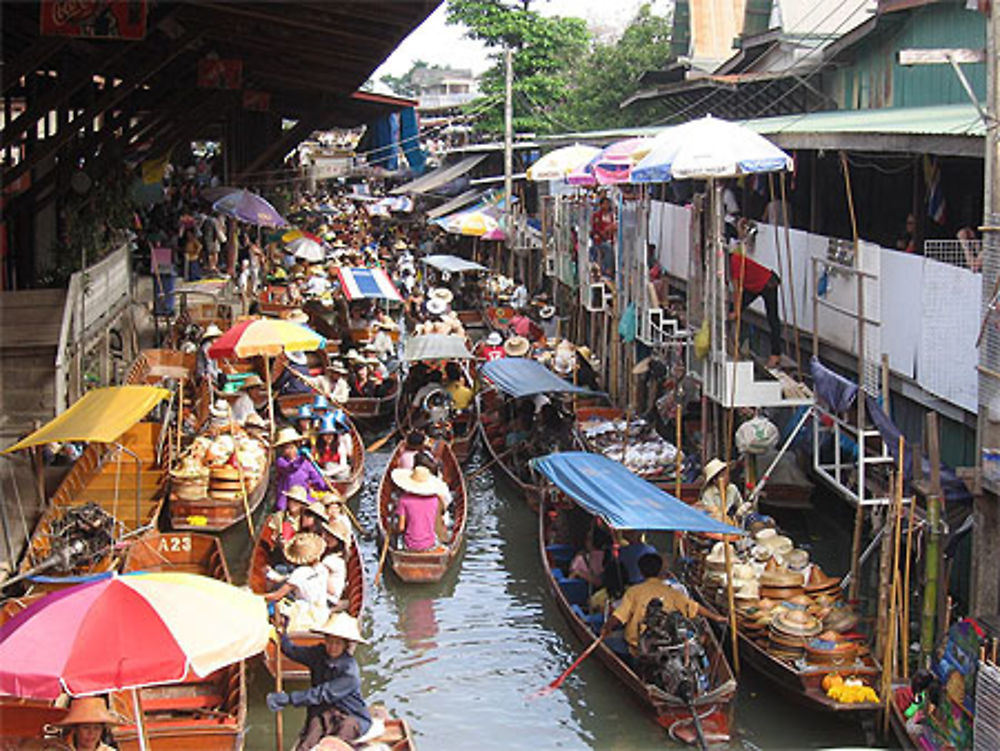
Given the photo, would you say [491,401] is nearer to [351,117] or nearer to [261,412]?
[261,412]

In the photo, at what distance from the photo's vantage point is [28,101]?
715 inches

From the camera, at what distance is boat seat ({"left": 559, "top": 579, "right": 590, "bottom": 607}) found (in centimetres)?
1274

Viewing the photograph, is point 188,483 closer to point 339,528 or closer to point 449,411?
point 339,528

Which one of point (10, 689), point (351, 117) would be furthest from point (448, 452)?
point (351, 117)

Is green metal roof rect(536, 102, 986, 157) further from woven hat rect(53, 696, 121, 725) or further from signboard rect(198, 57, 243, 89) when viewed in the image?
signboard rect(198, 57, 243, 89)

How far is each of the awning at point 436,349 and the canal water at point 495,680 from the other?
3.86m

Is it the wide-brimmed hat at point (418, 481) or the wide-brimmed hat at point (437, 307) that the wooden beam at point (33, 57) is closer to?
the wide-brimmed hat at point (418, 481)

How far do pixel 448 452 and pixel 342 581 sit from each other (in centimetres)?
521

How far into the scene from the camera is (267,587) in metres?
11.4

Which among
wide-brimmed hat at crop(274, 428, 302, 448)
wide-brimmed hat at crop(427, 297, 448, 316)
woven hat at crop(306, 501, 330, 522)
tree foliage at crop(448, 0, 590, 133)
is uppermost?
tree foliage at crop(448, 0, 590, 133)

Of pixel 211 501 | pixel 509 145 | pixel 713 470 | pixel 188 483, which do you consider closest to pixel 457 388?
pixel 211 501

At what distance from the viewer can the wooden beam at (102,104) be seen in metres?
15.4

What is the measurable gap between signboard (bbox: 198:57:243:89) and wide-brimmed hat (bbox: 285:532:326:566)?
1008cm

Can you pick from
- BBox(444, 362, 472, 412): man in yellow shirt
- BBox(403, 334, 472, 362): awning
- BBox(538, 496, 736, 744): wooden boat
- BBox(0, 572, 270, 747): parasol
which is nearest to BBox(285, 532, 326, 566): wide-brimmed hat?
BBox(538, 496, 736, 744): wooden boat
